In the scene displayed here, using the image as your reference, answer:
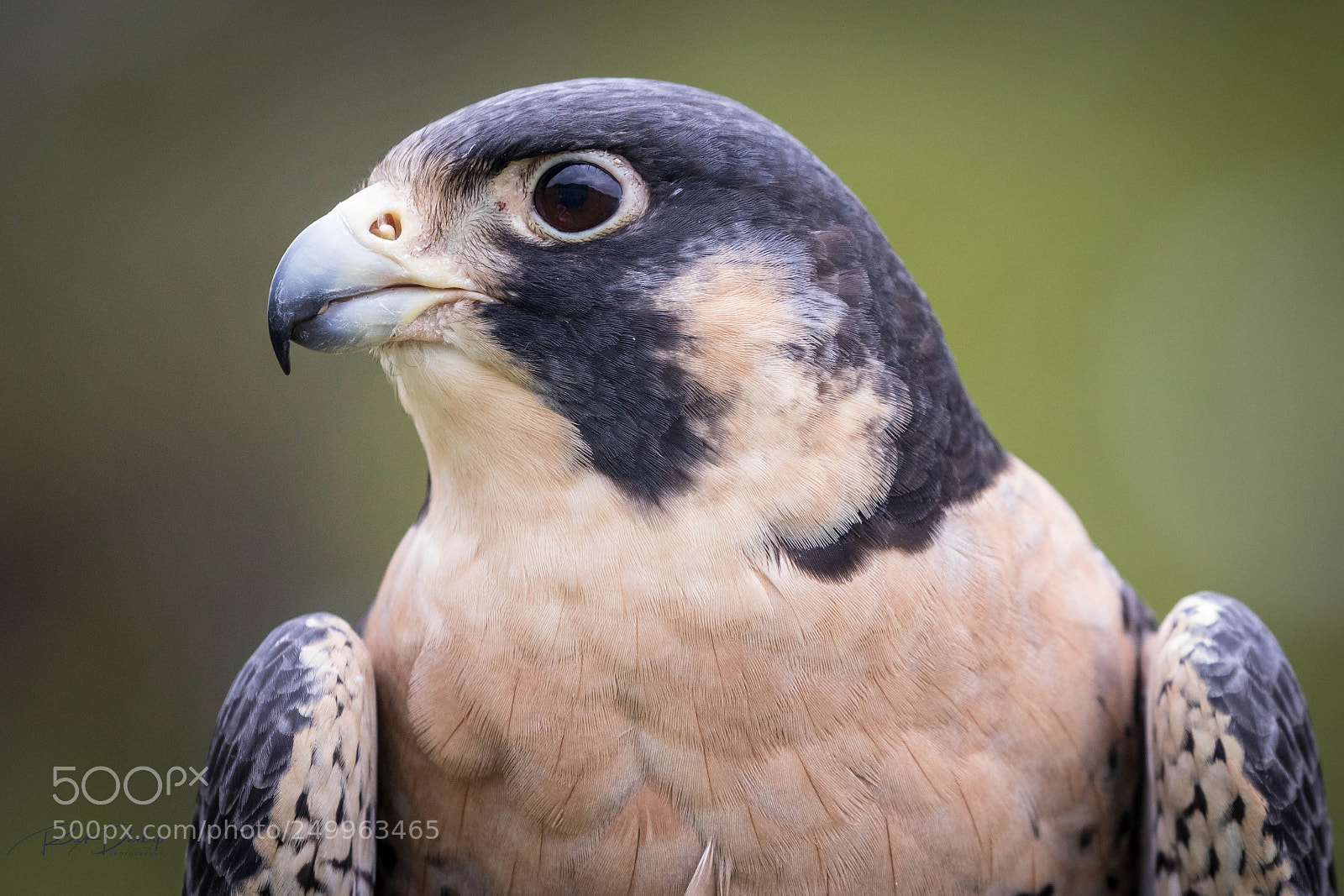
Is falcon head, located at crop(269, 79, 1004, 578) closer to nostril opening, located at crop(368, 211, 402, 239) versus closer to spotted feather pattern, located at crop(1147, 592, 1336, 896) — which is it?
nostril opening, located at crop(368, 211, 402, 239)

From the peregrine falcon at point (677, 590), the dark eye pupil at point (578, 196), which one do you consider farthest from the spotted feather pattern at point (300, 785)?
the dark eye pupil at point (578, 196)

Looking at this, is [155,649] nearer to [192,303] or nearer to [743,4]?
[192,303]

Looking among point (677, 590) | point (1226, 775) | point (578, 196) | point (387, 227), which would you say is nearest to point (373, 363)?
point (387, 227)

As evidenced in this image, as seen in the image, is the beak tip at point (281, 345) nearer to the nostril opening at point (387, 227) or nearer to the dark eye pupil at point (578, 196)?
the nostril opening at point (387, 227)

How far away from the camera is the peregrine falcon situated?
5.07 ft

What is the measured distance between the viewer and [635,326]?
60.9 inches

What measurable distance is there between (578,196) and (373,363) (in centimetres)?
388

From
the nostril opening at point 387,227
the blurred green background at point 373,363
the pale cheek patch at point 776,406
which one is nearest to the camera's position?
the pale cheek patch at point 776,406

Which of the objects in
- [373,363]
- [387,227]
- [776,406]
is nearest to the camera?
[776,406]

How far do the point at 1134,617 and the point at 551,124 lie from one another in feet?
4.54

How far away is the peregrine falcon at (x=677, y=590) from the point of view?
1.55 m

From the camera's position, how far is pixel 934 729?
1.59 metres

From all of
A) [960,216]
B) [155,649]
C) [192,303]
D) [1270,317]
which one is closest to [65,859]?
[155,649]

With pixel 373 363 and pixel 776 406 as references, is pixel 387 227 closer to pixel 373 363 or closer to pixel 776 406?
pixel 776 406
